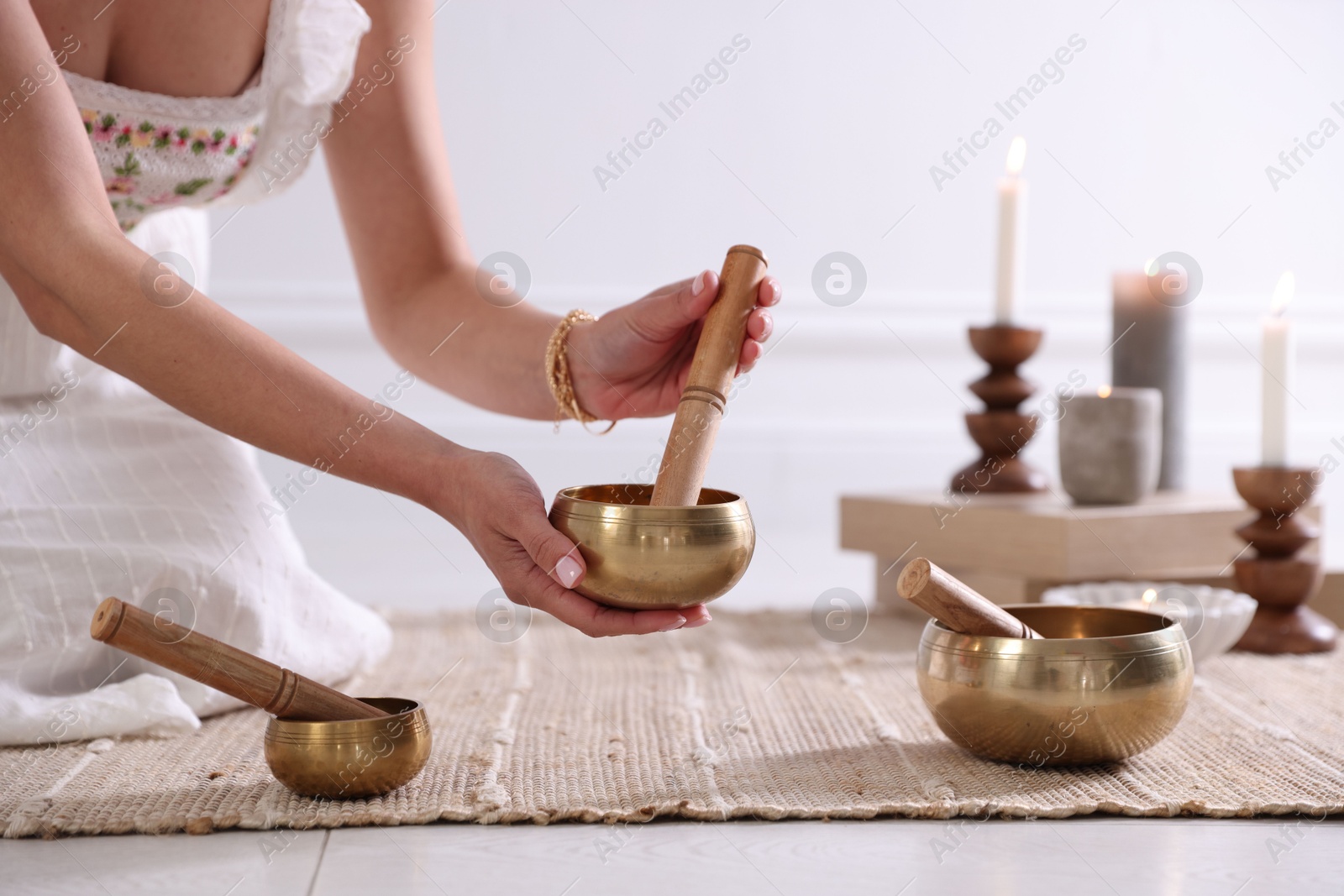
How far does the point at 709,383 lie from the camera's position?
0.94 m

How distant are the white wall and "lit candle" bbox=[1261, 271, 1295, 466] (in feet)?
2.99

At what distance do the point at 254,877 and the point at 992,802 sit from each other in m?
0.49

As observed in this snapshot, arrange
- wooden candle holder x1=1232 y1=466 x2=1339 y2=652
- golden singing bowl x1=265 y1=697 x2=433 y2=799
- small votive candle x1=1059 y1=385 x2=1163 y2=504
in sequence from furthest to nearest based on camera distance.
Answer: small votive candle x1=1059 y1=385 x2=1163 y2=504 → wooden candle holder x1=1232 y1=466 x2=1339 y2=652 → golden singing bowl x1=265 y1=697 x2=433 y2=799

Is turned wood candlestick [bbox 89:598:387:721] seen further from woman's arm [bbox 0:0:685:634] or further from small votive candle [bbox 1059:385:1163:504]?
small votive candle [bbox 1059:385:1163:504]

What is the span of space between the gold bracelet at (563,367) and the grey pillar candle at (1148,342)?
926 mm

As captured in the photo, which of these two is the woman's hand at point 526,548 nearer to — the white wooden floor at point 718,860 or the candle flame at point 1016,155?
the white wooden floor at point 718,860

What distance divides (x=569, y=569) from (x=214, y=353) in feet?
1.00

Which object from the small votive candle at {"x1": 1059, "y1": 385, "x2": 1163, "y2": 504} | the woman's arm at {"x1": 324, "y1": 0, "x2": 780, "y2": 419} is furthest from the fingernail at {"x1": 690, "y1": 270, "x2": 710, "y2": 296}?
the small votive candle at {"x1": 1059, "y1": 385, "x2": 1163, "y2": 504}

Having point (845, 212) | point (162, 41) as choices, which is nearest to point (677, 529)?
point (162, 41)

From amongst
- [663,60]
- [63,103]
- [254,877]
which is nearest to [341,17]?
[63,103]

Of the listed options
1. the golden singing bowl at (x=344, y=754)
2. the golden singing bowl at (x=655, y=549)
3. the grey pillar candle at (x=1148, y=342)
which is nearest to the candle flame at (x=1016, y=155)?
the grey pillar candle at (x=1148, y=342)

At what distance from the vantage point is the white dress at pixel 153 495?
46.7 inches

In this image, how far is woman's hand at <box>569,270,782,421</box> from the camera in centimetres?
100

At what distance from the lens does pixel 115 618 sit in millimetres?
843
